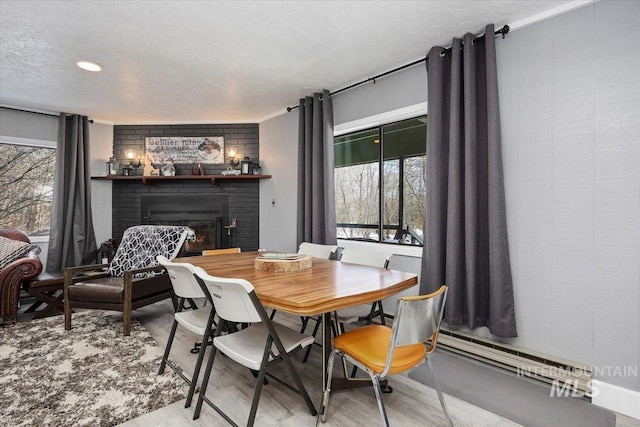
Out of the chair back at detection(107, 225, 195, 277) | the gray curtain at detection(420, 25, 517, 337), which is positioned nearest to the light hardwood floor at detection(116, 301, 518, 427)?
the gray curtain at detection(420, 25, 517, 337)

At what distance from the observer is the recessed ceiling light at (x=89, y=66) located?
312cm

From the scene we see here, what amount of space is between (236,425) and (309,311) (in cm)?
77

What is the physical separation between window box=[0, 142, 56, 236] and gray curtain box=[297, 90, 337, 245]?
3.80 m

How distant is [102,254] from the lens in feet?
16.7

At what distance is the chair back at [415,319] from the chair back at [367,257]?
1.00m

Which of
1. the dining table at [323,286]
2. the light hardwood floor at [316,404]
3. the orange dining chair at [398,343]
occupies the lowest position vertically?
the light hardwood floor at [316,404]

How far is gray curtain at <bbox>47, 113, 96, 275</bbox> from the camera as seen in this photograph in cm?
462

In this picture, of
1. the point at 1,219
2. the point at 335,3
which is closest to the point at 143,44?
the point at 335,3

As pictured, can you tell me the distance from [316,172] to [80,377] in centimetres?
284

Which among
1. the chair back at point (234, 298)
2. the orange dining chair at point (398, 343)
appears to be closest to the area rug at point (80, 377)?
the chair back at point (234, 298)

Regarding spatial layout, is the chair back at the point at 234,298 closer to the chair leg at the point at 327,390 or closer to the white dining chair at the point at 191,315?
the white dining chair at the point at 191,315

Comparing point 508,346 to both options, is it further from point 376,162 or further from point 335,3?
point 335,3

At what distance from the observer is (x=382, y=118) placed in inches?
135

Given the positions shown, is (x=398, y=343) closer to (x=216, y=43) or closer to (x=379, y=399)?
(x=379, y=399)
